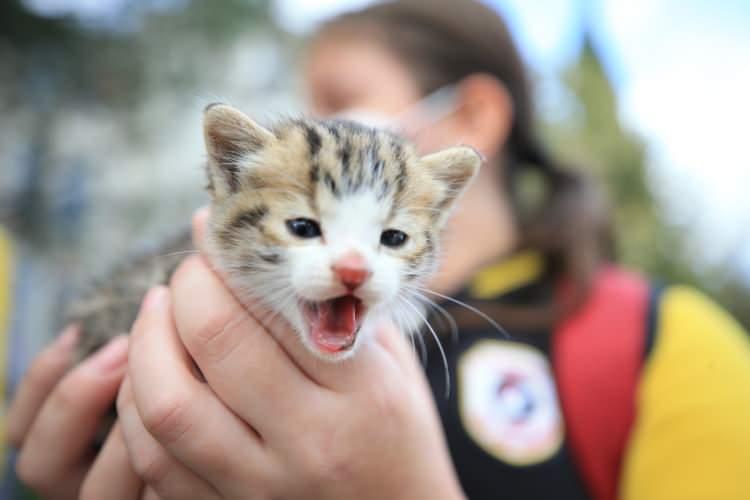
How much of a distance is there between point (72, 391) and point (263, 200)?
73cm

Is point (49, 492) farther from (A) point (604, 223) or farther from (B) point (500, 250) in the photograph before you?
(A) point (604, 223)

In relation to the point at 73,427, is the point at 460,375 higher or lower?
lower

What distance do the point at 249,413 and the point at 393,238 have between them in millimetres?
504

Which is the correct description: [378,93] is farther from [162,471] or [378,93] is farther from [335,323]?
[162,471]

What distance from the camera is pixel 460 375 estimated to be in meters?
1.92

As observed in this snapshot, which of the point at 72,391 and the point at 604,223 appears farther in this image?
the point at 604,223

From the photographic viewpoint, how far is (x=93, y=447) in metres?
1.59

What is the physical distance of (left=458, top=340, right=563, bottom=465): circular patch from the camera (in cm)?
179

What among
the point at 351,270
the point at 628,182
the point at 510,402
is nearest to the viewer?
the point at 351,270

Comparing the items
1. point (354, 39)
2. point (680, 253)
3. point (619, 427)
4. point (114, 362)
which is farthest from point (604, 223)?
point (680, 253)

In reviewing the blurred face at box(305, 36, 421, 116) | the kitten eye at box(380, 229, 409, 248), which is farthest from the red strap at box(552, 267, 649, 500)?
the blurred face at box(305, 36, 421, 116)

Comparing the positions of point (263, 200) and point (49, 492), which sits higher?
point (263, 200)

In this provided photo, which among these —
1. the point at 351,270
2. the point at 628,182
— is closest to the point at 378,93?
the point at 351,270

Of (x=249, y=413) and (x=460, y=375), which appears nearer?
(x=249, y=413)
